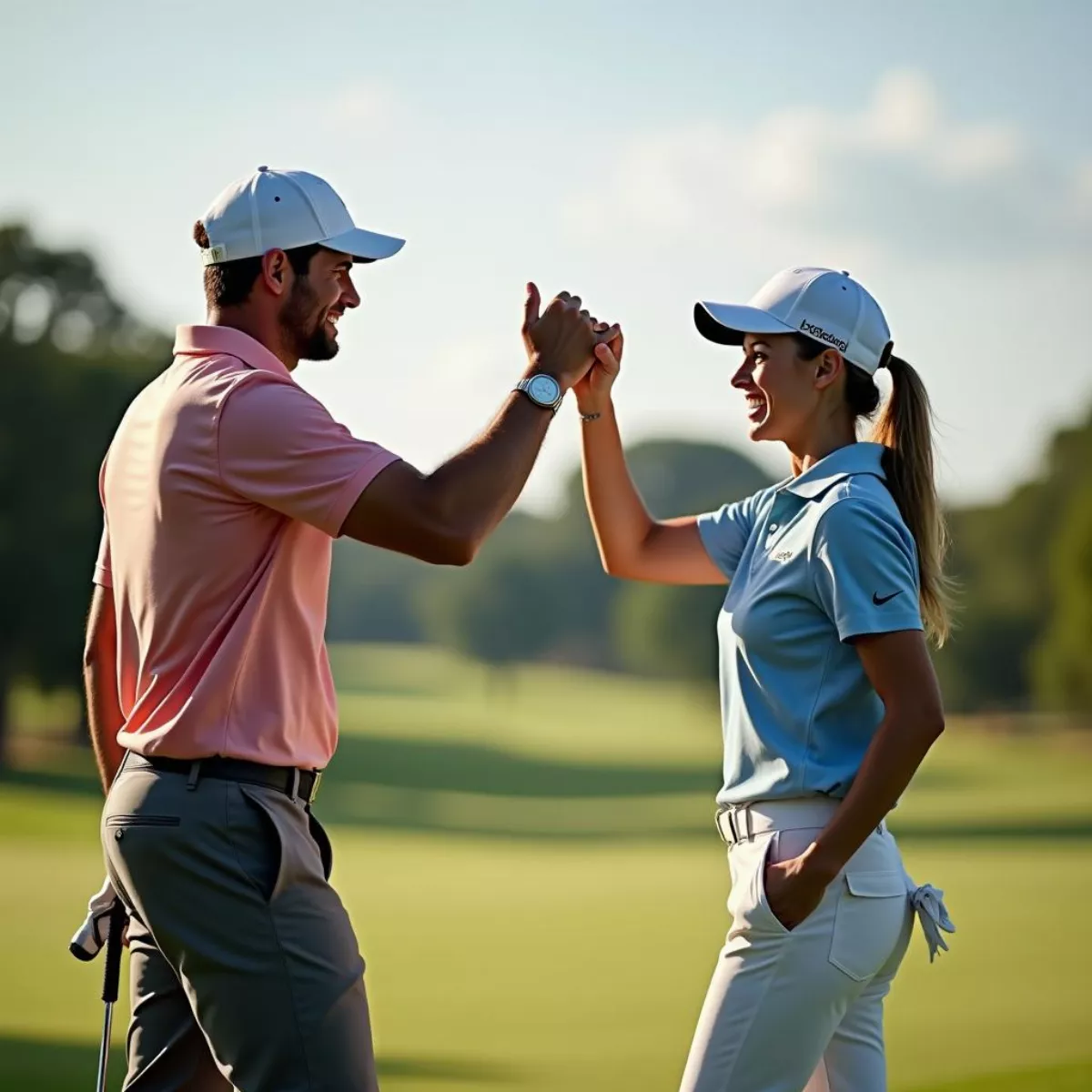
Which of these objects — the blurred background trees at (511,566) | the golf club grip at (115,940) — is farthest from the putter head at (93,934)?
the blurred background trees at (511,566)

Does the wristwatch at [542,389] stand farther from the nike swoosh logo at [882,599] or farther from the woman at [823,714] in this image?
the nike swoosh logo at [882,599]

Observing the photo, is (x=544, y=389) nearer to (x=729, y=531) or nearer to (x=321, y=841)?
(x=729, y=531)

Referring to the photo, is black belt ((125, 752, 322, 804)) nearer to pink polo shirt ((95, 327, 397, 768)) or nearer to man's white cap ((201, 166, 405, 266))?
pink polo shirt ((95, 327, 397, 768))

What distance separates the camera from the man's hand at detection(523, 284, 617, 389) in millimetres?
3438

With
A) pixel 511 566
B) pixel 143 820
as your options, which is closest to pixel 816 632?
pixel 143 820

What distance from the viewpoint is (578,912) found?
17562 millimetres

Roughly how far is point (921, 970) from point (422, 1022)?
391 cm

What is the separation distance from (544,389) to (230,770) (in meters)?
0.87

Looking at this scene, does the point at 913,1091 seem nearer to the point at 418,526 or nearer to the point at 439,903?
the point at 418,526

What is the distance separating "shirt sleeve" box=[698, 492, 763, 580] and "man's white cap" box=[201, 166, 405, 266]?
0.96m

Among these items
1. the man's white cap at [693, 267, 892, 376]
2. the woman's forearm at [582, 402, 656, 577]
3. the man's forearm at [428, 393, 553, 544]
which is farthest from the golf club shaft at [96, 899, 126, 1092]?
the man's white cap at [693, 267, 892, 376]

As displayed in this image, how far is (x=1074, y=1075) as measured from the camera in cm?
804

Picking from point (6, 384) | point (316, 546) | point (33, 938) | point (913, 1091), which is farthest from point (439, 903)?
point (6, 384)

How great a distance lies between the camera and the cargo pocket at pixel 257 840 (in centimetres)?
315
